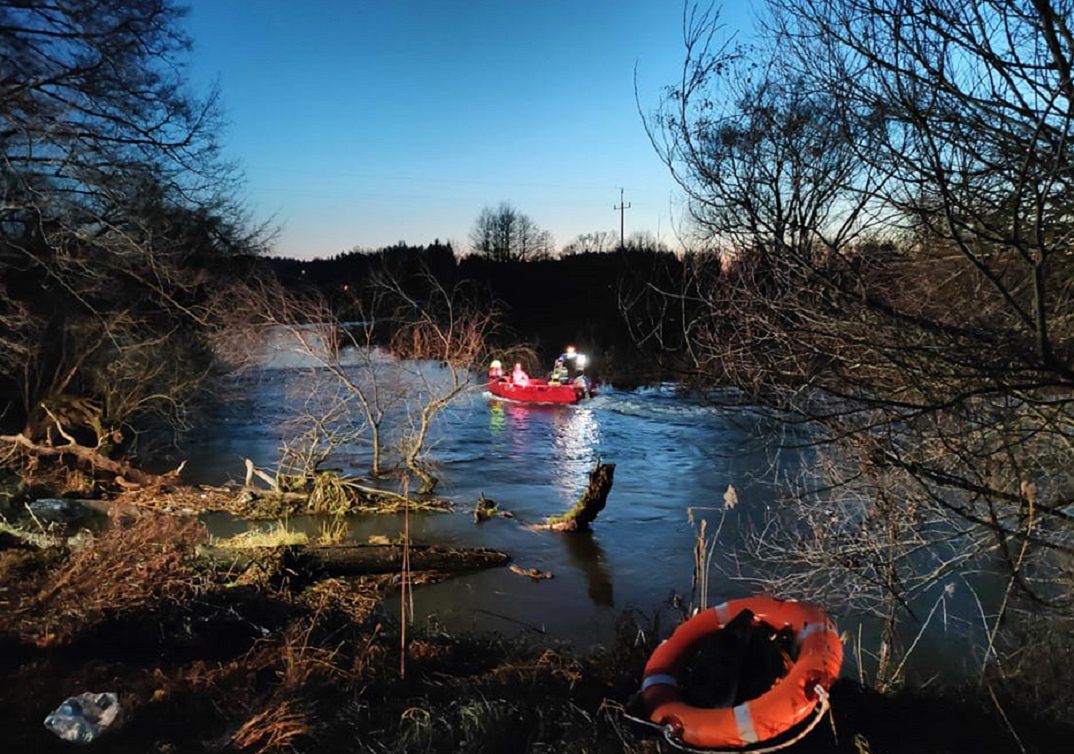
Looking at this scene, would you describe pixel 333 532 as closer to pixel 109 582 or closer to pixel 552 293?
pixel 109 582

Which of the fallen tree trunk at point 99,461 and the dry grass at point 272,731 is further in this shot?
the fallen tree trunk at point 99,461

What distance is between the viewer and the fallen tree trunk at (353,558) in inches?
353

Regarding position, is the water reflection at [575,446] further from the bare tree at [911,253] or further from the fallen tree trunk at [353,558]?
the bare tree at [911,253]

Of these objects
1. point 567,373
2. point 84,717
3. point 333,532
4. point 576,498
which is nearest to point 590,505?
point 576,498

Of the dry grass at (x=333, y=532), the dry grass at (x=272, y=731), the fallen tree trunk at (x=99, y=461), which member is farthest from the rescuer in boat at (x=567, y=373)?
the dry grass at (x=272, y=731)

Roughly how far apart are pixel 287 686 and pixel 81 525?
26.4ft

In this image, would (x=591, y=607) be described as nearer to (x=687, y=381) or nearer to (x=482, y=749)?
(x=687, y=381)

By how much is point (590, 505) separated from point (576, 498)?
298 centimetres

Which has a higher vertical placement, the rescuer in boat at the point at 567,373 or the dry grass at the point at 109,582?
the rescuer in boat at the point at 567,373

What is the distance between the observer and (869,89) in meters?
4.23

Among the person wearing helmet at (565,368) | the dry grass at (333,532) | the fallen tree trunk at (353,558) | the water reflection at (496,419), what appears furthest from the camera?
the person wearing helmet at (565,368)

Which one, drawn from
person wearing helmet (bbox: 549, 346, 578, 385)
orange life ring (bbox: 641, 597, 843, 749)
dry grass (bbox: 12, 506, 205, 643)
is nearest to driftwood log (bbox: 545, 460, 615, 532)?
dry grass (bbox: 12, 506, 205, 643)

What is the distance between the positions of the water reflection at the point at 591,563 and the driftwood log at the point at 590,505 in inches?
6.8

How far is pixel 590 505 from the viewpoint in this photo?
1254cm
